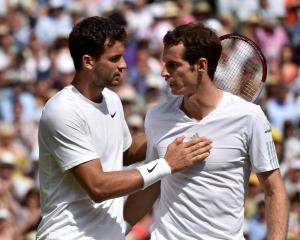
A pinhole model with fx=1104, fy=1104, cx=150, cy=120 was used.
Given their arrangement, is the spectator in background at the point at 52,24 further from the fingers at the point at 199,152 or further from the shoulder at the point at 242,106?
the fingers at the point at 199,152

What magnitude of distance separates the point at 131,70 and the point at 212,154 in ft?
29.3

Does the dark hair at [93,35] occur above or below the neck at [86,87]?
above

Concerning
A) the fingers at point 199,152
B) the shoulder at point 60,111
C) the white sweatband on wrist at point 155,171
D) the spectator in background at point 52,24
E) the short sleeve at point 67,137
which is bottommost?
the spectator in background at point 52,24

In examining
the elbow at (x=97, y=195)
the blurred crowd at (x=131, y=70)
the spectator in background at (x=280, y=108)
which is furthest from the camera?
the spectator in background at (x=280, y=108)

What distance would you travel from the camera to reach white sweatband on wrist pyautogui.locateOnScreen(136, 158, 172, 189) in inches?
233

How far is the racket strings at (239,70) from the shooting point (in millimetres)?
6398

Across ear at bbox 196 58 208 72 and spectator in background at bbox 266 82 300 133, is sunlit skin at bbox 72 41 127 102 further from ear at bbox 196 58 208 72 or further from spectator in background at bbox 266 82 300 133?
spectator in background at bbox 266 82 300 133

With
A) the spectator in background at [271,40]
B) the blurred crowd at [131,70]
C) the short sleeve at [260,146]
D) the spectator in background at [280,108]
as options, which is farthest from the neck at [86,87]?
the spectator in background at [271,40]

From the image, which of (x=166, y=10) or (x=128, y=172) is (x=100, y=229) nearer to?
(x=128, y=172)

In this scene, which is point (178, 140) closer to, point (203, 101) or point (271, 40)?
point (203, 101)

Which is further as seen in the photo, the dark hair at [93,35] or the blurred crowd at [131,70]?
the blurred crowd at [131,70]

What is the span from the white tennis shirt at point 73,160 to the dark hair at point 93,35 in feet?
0.81

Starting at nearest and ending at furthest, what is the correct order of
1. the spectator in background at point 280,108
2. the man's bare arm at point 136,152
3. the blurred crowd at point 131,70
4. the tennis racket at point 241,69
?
1. the tennis racket at point 241,69
2. the man's bare arm at point 136,152
3. the blurred crowd at point 131,70
4. the spectator in background at point 280,108

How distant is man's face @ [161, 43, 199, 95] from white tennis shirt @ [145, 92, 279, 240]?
0.66 feet
